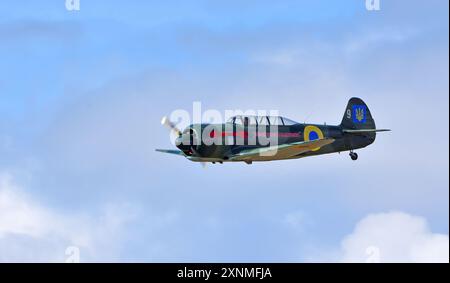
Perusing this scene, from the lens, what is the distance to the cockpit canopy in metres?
35.9

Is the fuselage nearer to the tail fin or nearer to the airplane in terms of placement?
the airplane

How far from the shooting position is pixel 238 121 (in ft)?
118

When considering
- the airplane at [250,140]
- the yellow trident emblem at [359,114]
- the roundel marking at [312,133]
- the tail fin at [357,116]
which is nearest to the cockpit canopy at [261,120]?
the airplane at [250,140]

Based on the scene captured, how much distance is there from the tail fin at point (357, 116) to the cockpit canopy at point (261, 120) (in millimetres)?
3885

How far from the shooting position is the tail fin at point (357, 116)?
133ft

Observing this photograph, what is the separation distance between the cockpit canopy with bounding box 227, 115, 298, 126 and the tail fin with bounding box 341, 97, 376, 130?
389cm

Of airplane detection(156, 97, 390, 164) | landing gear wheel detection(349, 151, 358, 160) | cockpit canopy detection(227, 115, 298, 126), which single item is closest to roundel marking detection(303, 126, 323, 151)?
airplane detection(156, 97, 390, 164)

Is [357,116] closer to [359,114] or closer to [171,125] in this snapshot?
[359,114]

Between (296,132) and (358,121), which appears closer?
(296,132)
